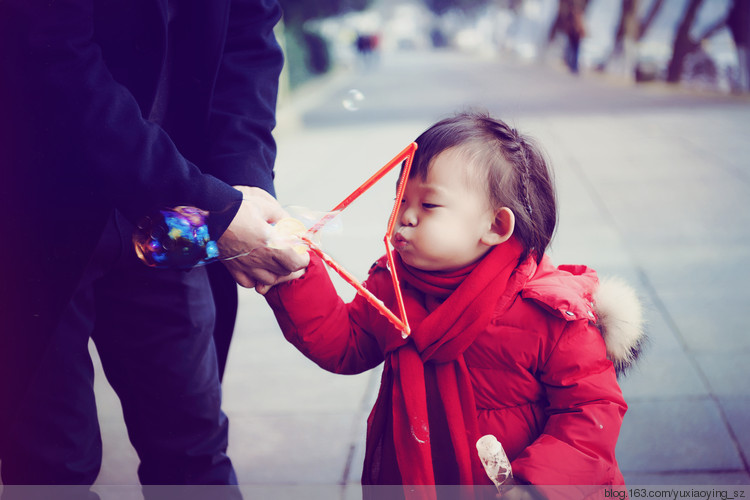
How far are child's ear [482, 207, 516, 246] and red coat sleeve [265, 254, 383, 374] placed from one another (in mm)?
342

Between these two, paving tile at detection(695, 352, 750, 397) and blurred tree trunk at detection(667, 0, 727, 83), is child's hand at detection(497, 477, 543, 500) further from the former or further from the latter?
blurred tree trunk at detection(667, 0, 727, 83)

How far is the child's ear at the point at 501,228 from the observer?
1.46m

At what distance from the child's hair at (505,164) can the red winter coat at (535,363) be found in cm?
10

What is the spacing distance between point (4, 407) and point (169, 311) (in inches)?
16.3

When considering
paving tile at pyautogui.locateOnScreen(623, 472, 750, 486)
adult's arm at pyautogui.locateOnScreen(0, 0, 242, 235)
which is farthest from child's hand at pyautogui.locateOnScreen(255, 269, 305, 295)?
paving tile at pyautogui.locateOnScreen(623, 472, 750, 486)

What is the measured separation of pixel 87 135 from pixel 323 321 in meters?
0.63

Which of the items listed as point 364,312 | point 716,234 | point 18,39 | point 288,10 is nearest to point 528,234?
point 364,312

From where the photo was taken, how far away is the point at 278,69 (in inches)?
72.4

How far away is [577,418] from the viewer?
144 centimetres

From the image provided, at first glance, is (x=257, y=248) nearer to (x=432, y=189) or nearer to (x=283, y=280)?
(x=283, y=280)

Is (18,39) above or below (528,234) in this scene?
above

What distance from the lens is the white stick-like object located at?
4.72ft

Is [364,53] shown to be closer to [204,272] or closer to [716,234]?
[716,234]

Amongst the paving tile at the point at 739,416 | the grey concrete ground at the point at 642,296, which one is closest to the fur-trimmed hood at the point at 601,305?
the grey concrete ground at the point at 642,296
